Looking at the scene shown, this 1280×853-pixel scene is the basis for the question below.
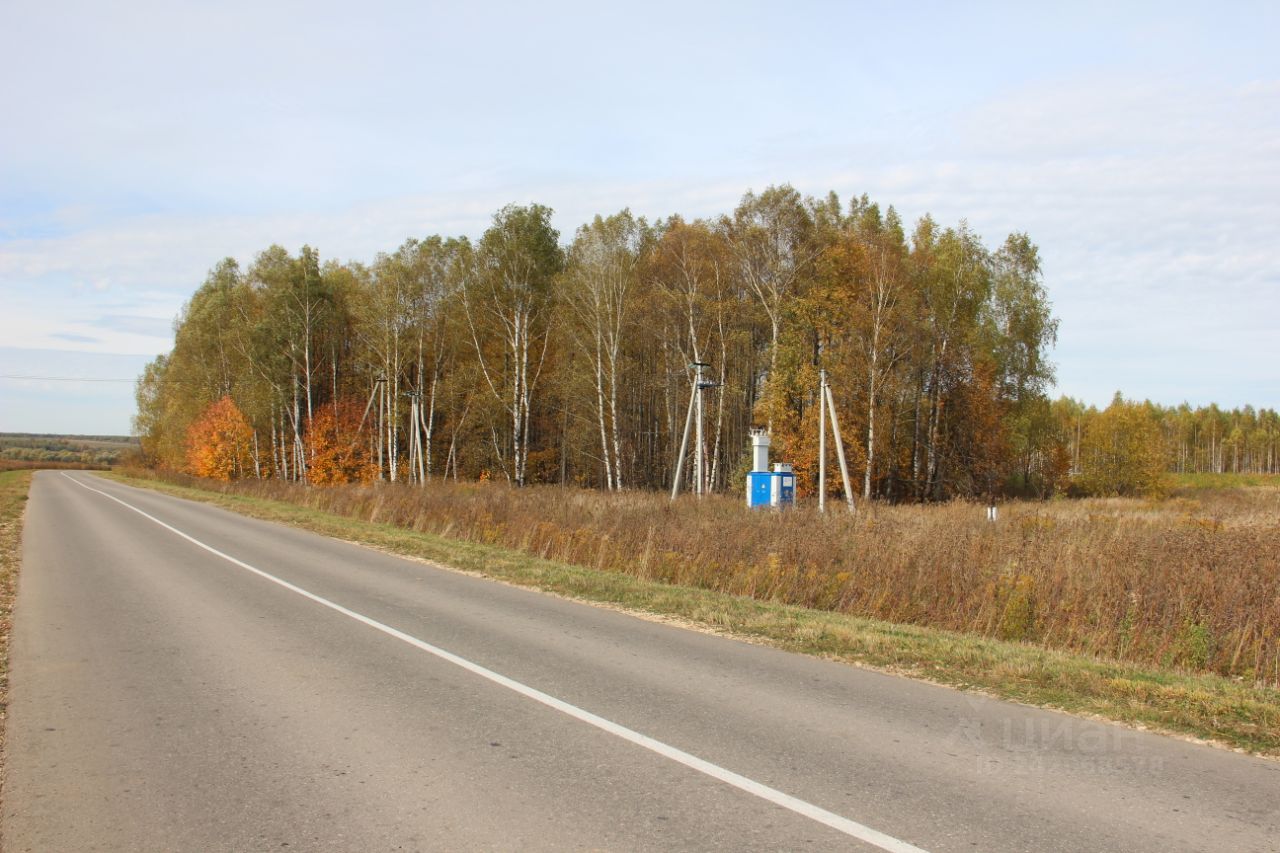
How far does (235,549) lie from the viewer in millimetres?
16703

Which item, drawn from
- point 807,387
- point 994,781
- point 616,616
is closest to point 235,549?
point 616,616

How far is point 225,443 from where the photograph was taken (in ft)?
176

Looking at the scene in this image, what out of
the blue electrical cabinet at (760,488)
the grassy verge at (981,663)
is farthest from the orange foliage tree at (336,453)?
the grassy verge at (981,663)

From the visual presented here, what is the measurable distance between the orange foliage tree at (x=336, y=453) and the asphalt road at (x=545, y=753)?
41436mm

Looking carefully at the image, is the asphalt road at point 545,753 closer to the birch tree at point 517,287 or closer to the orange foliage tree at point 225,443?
the birch tree at point 517,287

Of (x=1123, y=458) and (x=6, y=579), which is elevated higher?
(x=1123, y=458)

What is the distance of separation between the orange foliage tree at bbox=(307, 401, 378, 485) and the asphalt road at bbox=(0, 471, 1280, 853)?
41436 mm

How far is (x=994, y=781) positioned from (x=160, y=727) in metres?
5.38

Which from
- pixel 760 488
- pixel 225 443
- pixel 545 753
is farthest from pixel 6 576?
pixel 225 443

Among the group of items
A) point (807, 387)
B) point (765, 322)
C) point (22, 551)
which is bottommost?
point (22, 551)

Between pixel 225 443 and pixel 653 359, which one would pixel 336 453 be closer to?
pixel 225 443

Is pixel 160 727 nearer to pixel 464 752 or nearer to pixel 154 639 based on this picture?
pixel 464 752

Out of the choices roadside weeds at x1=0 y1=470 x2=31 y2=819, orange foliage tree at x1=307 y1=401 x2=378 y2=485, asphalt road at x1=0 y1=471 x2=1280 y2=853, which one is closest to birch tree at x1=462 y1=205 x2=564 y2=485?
orange foliage tree at x1=307 y1=401 x2=378 y2=485

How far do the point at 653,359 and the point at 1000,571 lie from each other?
108 feet
